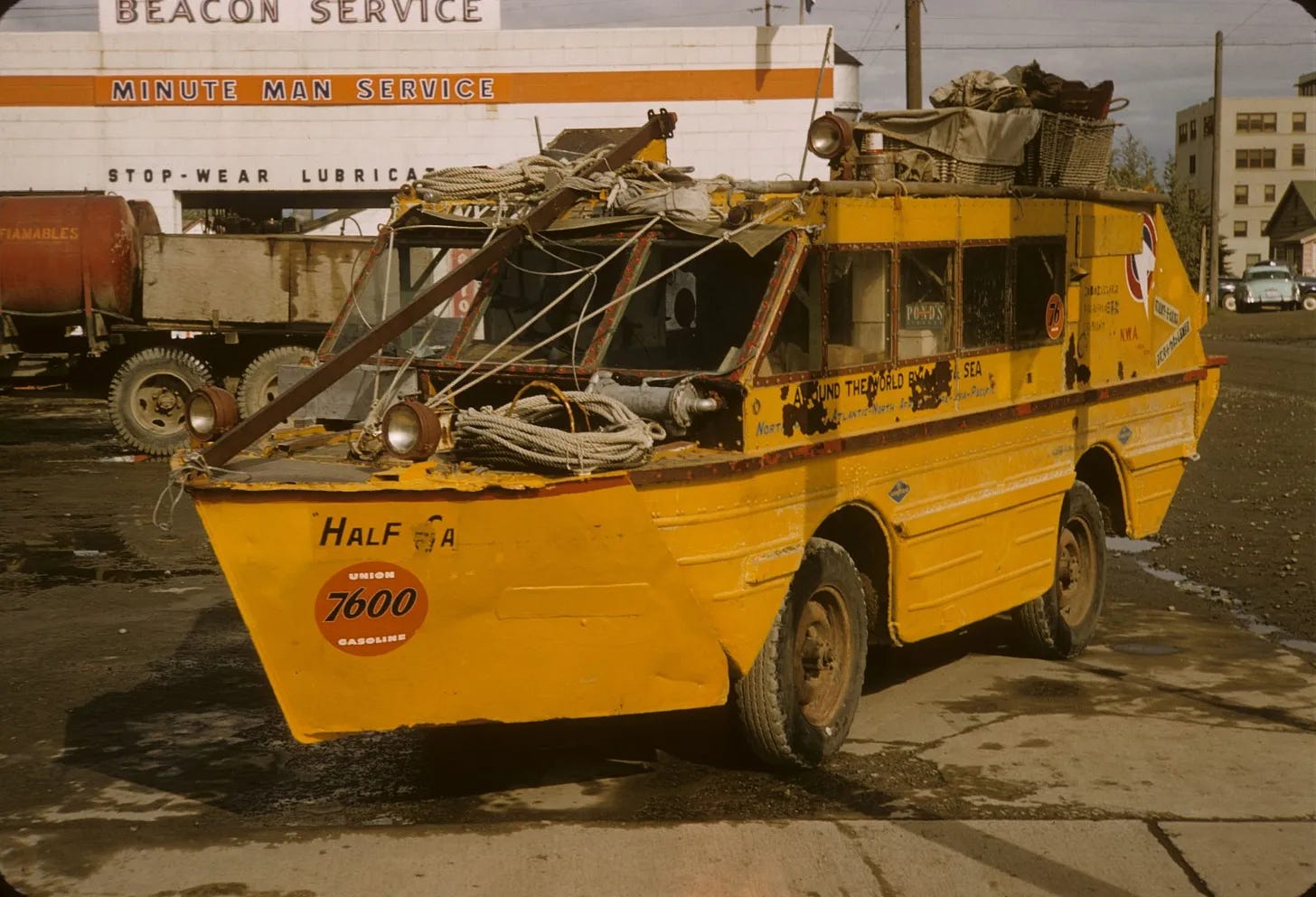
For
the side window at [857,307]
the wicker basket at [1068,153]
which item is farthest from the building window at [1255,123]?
the side window at [857,307]

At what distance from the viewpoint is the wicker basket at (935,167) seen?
8.06 metres

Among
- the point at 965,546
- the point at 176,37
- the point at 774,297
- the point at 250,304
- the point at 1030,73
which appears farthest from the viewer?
the point at 176,37

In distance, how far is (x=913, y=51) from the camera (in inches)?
826

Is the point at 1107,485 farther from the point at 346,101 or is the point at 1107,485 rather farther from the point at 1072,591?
the point at 346,101

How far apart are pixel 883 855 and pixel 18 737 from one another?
12.7ft

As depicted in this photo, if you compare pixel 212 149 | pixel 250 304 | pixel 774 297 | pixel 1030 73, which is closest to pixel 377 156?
pixel 212 149

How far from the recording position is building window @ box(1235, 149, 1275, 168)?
102188mm

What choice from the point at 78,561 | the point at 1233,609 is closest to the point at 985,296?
the point at 1233,609

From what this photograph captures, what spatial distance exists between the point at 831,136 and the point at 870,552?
183 cm

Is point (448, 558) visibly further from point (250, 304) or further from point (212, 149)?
point (212, 149)

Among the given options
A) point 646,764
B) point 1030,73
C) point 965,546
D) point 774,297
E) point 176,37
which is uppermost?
point 176,37

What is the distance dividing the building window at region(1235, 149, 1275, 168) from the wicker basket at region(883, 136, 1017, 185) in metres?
101

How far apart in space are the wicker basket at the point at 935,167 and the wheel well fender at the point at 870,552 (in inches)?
72.1

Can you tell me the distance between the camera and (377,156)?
29.4 m
